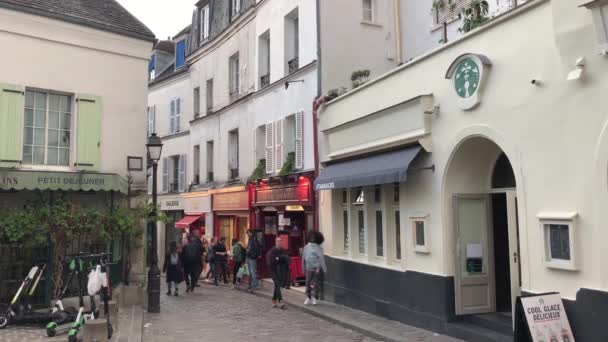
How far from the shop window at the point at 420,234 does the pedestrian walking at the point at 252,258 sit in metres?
6.39

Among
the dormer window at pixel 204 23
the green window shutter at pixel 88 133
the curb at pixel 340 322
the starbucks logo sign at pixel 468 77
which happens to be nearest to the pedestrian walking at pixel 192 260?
the curb at pixel 340 322

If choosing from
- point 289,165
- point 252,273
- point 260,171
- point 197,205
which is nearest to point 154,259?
point 252,273

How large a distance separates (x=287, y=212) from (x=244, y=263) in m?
2.05

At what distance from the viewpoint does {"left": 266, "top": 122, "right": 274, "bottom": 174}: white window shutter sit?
1673 cm

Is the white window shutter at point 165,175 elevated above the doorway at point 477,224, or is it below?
above

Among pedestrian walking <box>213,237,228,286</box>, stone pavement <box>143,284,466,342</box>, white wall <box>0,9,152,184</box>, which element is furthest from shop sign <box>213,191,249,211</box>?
white wall <box>0,9,152,184</box>

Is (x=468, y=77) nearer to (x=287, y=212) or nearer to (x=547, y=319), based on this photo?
(x=547, y=319)

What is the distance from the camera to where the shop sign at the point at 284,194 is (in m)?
14.6

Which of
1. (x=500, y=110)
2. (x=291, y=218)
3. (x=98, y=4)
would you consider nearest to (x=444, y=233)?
(x=500, y=110)

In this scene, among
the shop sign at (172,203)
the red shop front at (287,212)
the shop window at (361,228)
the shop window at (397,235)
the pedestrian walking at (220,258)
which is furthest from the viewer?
the shop sign at (172,203)

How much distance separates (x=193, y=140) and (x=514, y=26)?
17452 mm

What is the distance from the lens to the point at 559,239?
6875 millimetres

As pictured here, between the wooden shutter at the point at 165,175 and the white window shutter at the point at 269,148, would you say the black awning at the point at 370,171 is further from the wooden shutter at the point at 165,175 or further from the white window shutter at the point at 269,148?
the wooden shutter at the point at 165,175

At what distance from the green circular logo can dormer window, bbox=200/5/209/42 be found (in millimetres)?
16104
